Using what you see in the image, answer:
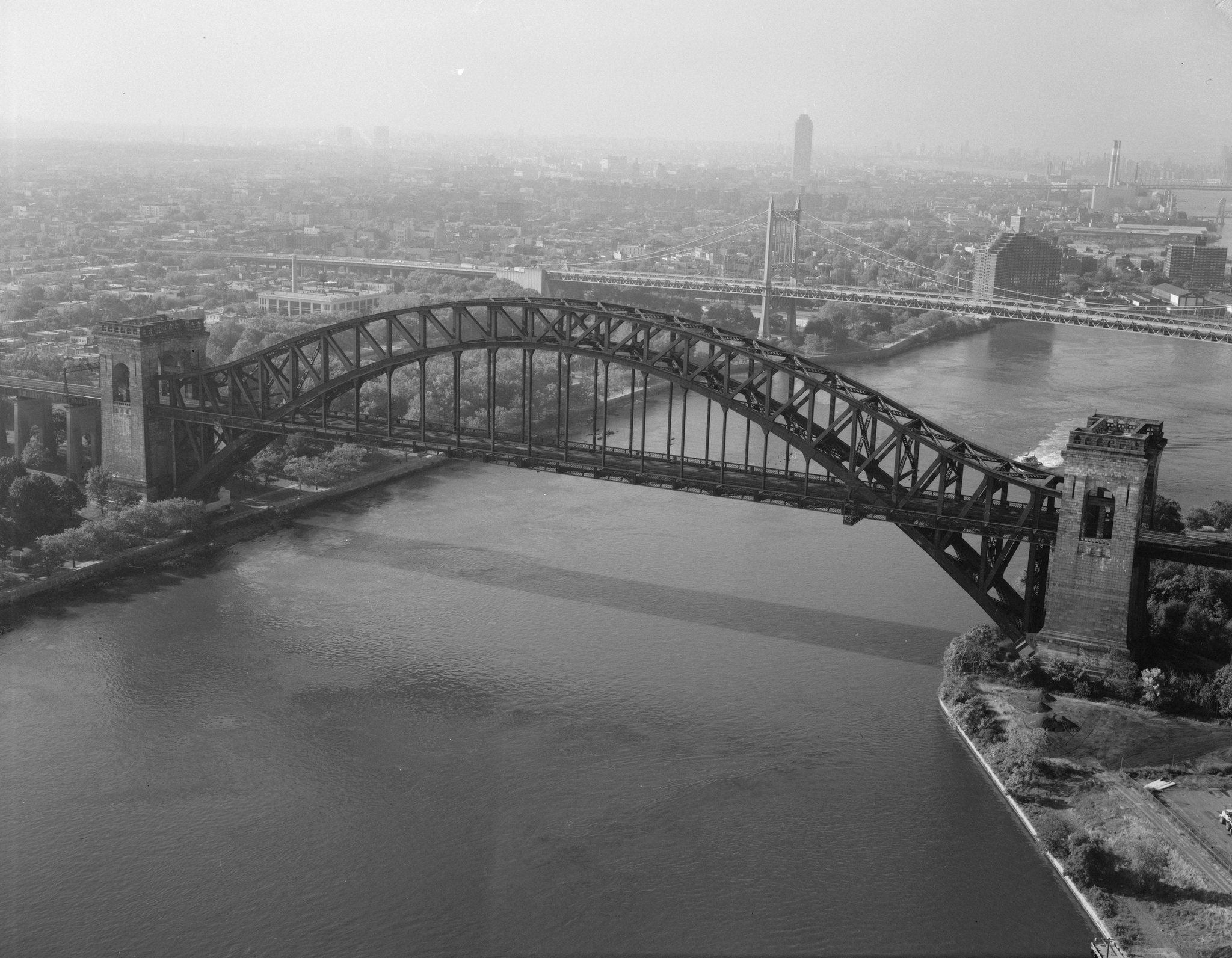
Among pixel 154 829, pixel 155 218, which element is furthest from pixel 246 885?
pixel 155 218

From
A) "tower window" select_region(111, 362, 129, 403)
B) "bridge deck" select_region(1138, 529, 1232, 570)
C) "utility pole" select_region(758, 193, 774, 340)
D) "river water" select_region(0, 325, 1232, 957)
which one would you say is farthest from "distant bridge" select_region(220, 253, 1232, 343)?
"tower window" select_region(111, 362, 129, 403)

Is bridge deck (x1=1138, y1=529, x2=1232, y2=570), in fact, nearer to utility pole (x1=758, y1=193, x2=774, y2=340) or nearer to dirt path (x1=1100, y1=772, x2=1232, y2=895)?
dirt path (x1=1100, y1=772, x2=1232, y2=895)

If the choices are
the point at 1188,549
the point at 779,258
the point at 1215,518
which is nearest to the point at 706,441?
the point at 1215,518

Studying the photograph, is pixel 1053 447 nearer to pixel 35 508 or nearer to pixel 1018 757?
pixel 1018 757

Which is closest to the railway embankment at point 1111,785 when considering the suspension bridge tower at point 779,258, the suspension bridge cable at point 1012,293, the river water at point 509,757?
the river water at point 509,757

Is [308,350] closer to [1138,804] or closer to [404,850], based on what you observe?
[404,850]

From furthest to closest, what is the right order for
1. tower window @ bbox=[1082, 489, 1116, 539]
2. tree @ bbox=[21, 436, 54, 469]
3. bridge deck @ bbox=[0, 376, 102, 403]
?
bridge deck @ bbox=[0, 376, 102, 403]
tree @ bbox=[21, 436, 54, 469]
tower window @ bbox=[1082, 489, 1116, 539]
